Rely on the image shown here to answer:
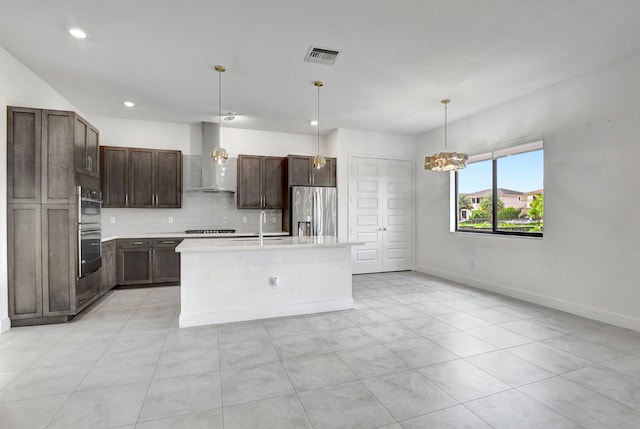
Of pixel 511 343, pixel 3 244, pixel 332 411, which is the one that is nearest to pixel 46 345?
pixel 3 244

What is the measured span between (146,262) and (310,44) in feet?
14.1

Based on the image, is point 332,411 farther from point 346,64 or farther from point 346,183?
point 346,183

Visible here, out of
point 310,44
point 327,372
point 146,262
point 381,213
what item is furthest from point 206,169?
point 327,372

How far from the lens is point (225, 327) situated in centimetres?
338

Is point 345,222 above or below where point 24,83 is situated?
below

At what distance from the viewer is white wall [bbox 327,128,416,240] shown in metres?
6.14

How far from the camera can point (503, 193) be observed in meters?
4.93

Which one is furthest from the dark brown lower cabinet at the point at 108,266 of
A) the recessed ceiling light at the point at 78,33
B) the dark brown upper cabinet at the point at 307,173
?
the dark brown upper cabinet at the point at 307,173

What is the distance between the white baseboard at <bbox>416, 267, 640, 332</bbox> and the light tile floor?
0.14 meters

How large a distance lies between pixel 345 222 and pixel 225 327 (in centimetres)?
336

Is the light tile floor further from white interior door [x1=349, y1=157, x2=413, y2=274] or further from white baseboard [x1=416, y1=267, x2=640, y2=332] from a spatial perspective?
white interior door [x1=349, y1=157, x2=413, y2=274]

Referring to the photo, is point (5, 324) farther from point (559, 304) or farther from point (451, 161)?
point (559, 304)

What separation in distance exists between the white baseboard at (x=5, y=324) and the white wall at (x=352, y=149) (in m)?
4.60

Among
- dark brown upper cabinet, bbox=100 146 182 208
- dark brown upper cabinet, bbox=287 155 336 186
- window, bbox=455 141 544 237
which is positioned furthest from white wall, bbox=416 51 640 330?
dark brown upper cabinet, bbox=100 146 182 208
